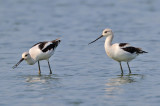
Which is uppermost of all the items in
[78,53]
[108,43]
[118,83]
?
[108,43]

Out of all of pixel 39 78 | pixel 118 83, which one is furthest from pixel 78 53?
pixel 118 83

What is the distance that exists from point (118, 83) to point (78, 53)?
414 centimetres

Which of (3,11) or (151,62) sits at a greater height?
(3,11)

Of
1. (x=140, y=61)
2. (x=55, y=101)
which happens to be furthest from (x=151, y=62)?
(x=55, y=101)

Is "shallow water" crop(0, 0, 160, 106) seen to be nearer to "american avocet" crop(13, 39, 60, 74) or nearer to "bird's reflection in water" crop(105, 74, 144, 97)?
"bird's reflection in water" crop(105, 74, 144, 97)

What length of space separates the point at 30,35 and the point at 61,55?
3740 mm

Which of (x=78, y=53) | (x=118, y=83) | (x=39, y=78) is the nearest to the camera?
(x=118, y=83)

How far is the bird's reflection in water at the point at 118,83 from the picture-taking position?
30.6ft

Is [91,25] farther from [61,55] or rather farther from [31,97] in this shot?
[31,97]

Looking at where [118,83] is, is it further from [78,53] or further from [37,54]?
[78,53]

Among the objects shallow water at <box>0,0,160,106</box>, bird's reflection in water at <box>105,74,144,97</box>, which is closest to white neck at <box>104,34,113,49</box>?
shallow water at <box>0,0,160,106</box>

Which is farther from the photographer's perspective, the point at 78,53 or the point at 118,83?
the point at 78,53

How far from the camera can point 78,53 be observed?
14.3m

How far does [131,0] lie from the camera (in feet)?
85.3
